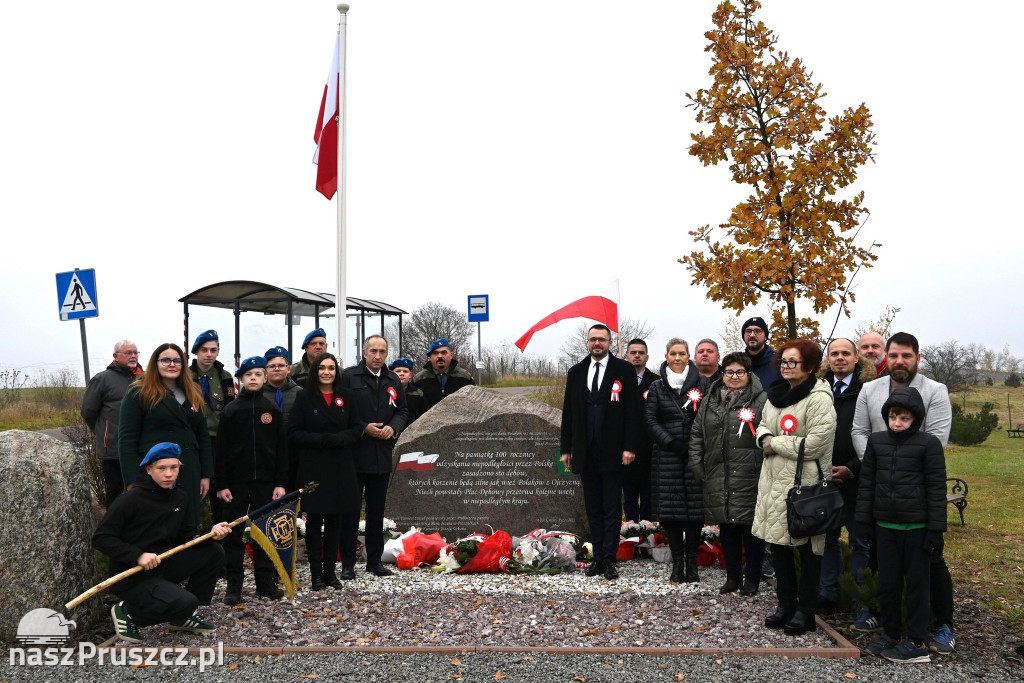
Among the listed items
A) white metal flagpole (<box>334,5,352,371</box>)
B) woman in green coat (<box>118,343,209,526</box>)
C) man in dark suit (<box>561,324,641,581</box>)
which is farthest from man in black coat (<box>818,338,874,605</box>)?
white metal flagpole (<box>334,5,352,371</box>)

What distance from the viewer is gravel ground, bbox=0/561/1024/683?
173 inches

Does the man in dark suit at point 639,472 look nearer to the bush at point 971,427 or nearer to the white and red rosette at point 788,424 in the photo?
the white and red rosette at point 788,424

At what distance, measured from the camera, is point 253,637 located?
198 inches

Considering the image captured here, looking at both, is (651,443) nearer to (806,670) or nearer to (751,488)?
(751,488)

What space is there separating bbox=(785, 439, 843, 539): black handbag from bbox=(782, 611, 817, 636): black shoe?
50 cm

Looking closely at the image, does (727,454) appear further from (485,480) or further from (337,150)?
(337,150)

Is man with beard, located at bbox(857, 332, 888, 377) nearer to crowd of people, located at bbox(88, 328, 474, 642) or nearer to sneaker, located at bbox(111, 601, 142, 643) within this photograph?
crowd of people, located at bbox(88, 328, 474, 642)

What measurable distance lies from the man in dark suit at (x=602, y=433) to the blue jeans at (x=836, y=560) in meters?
1.48

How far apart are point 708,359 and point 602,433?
3.16 feet

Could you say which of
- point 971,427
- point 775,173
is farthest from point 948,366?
point 775,173

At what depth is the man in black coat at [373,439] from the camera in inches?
252

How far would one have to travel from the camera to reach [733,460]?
5566 mm

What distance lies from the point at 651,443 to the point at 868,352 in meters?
1.75

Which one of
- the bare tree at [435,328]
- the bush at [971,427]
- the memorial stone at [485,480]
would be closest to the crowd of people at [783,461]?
the memorial stone at [485,480]
